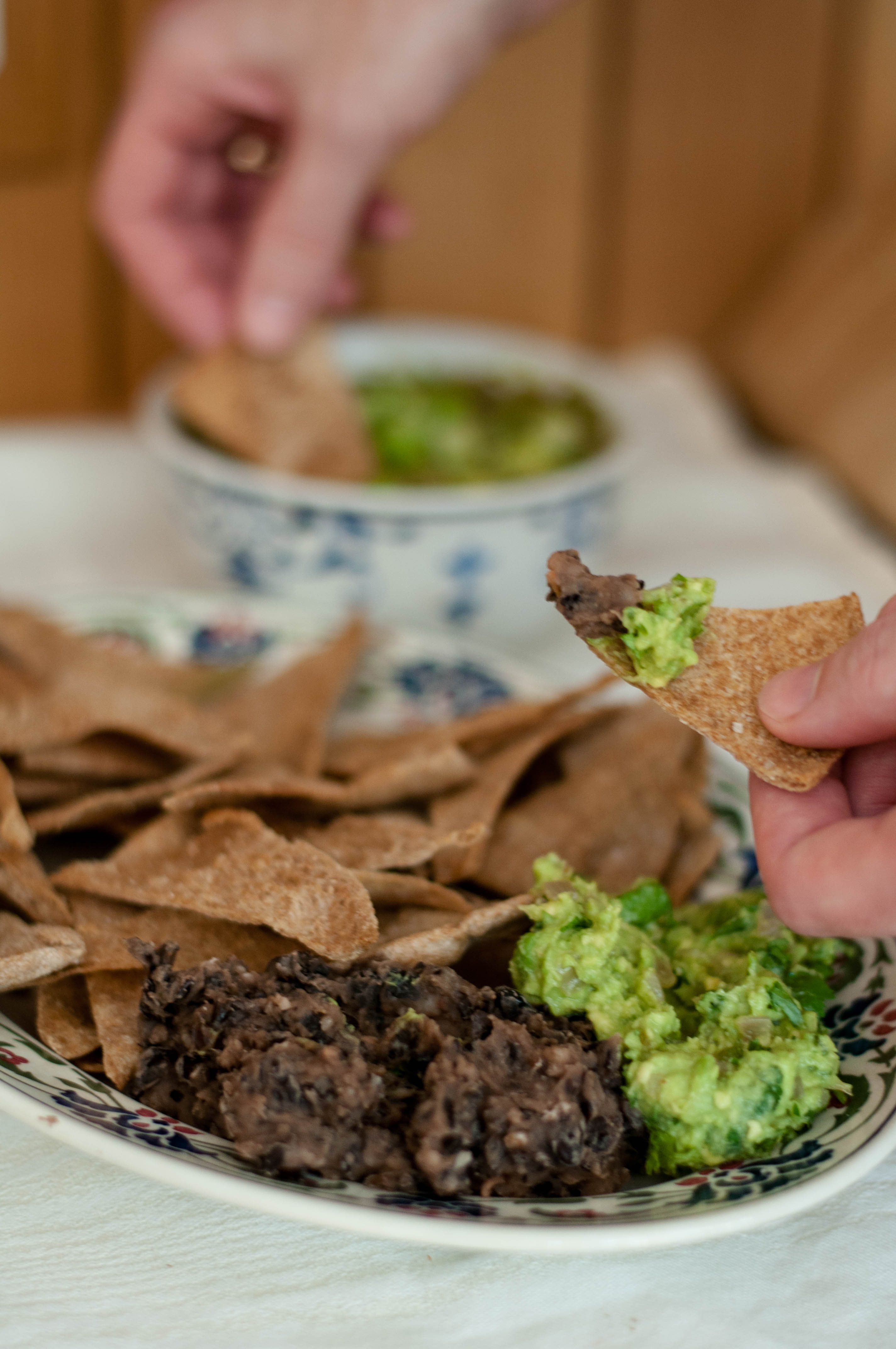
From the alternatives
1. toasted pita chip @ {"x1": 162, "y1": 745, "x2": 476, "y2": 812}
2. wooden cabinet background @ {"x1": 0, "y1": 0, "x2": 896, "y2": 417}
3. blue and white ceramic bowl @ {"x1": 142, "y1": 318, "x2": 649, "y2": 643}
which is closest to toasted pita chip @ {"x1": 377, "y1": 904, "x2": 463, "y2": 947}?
toasted pita chip @ {"x1": 162, "y1": 745, "x2": 476, "y2": 812}

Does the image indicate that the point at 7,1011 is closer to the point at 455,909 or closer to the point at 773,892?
the point at 455,909

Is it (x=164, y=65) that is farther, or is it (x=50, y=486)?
(x=50, y=486)

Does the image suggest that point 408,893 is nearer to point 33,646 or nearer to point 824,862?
point 824,862

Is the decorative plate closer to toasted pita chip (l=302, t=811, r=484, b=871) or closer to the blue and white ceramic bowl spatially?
toasted pita chip (l=302, t=811, r=484, b=871)

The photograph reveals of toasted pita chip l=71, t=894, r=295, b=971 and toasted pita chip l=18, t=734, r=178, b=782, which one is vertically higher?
toasted pita chip l=18, t=734, r=178, b=782

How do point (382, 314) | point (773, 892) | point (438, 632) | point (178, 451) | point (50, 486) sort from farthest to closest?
point (382, 314), point (50, 486), point (178, 451), point (438, 632), point (773, 892)

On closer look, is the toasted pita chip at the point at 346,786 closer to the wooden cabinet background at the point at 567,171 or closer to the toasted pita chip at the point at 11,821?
the toasted pita chip at the point at 11,821

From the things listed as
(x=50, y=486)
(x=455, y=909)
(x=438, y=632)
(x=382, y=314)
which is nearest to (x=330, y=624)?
(x=438, y=632)
